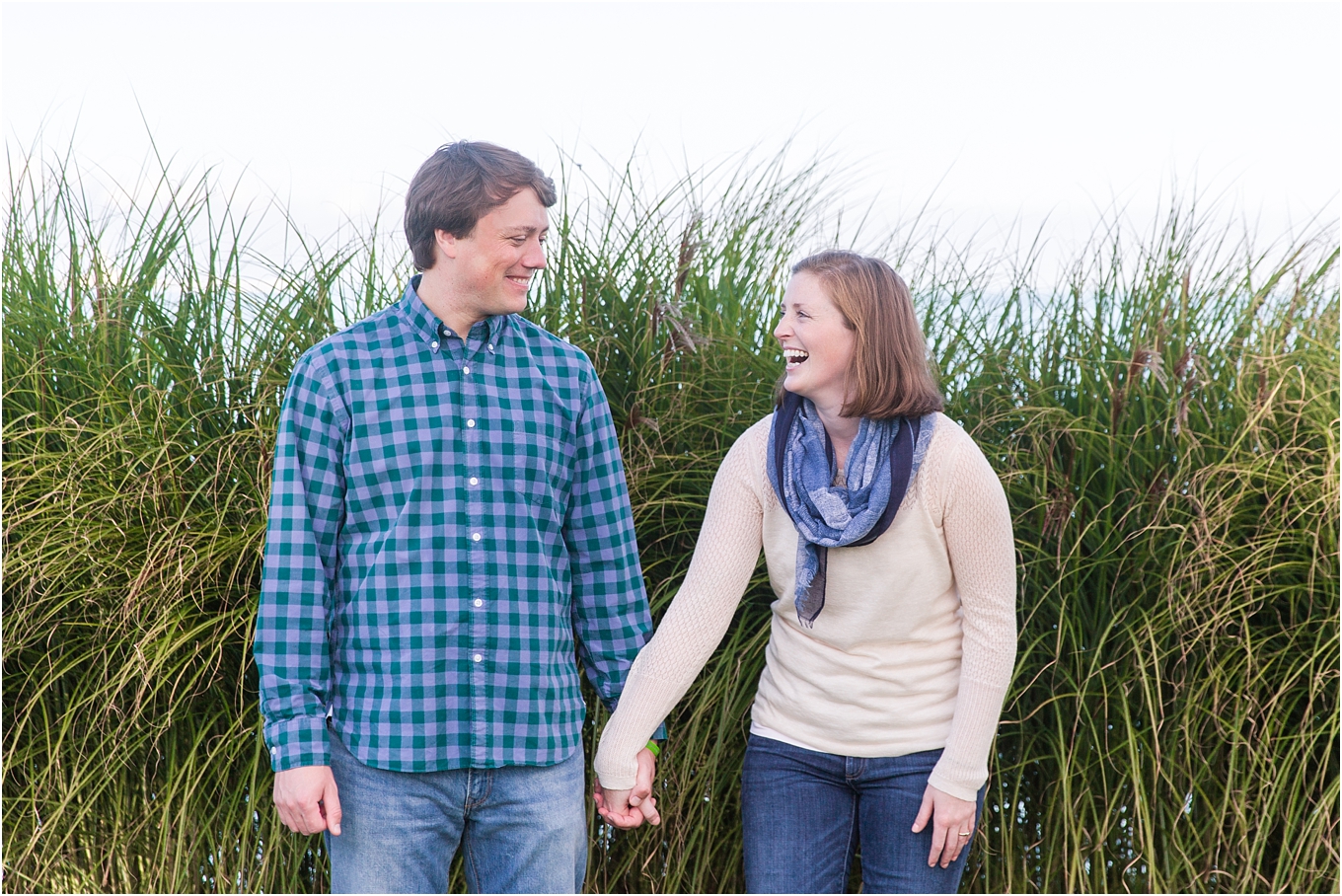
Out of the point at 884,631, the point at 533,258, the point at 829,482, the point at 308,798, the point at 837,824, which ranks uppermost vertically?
the point at 533,258

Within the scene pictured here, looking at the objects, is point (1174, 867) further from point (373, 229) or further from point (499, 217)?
point (373, 229)

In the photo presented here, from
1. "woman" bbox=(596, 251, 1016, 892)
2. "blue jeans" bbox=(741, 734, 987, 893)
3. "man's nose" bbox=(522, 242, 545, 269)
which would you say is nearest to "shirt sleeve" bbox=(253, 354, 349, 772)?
"man's nose" bbox=(522, 242, 545, 269)

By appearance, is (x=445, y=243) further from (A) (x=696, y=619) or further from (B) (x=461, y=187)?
(A) (x=696, y=619)

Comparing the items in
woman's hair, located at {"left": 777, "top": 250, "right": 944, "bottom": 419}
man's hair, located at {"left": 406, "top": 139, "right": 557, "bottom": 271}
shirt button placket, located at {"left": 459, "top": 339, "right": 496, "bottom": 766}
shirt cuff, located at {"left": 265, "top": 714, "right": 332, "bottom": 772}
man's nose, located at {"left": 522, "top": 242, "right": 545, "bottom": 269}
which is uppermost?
man's hair, located at {"left": 406, "top": 139, "right": 557, "bottom": 271}

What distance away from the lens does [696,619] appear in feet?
6.45

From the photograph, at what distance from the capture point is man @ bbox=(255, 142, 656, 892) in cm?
187

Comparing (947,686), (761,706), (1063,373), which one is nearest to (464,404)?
(761,706)

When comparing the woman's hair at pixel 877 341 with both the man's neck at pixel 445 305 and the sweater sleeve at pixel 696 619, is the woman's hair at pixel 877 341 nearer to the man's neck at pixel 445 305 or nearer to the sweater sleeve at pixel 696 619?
the sweater sleeve at pixel 696 619

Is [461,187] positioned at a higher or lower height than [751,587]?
higher

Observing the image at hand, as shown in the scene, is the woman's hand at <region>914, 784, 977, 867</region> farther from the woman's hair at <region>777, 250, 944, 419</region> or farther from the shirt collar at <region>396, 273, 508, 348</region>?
the shirt collar at <region>396, 273, 508, 348</region>

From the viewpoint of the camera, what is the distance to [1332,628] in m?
2.60

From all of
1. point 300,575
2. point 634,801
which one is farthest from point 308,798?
point 634,801

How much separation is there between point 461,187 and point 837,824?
1280 mm

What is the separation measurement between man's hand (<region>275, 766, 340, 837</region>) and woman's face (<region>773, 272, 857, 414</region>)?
1019mm
